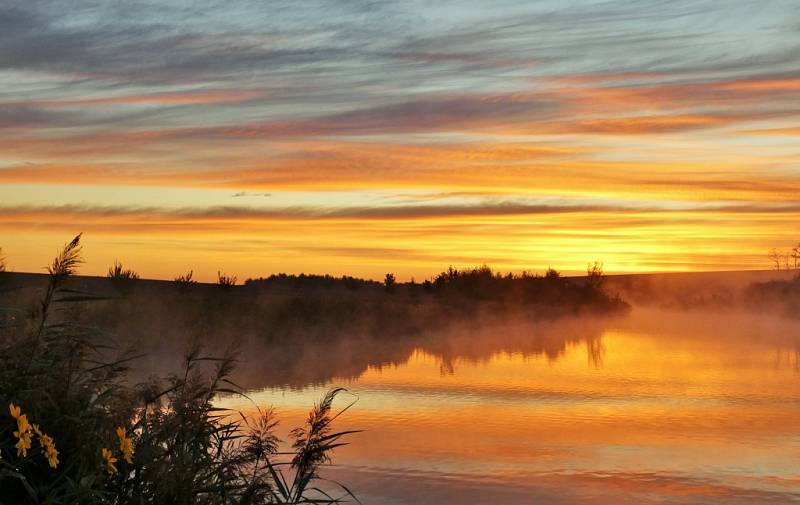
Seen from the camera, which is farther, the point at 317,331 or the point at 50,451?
the point at 317,331

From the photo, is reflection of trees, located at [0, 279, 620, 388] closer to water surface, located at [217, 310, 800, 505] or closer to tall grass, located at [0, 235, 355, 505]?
water surface, located at [217, 310, 800, 505]

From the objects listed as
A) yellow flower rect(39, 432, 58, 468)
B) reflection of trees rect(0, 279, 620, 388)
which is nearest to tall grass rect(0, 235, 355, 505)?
yellow flower rect(39, 432, 58, 468)

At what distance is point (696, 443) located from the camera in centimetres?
1138

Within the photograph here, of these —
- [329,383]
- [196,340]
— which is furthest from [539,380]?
[196,340]

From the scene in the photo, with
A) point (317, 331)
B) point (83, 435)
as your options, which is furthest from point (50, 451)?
point (317, 331)

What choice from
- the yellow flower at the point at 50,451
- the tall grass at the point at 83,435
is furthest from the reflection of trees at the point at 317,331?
the yellow flower at the point at 50,451

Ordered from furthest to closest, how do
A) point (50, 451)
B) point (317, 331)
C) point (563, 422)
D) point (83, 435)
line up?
1. point (317, 331)
2. point (563, 422)
3. point (83, 435)
4. point (50, 451)

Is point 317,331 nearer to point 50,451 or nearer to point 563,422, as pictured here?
point 563,422

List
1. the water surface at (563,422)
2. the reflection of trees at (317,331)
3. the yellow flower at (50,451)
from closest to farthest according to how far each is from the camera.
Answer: the yellow flower at (50,451) < the water surface at (563,422) < the reflection of trees at (317,331)

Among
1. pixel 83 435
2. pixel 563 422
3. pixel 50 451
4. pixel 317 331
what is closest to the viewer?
pixel 50 451

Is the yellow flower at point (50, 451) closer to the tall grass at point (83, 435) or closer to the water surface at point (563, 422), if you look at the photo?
the tall grass at point (83, 435)

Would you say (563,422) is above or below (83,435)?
below

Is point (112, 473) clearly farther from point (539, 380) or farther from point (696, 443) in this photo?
point (539, 380)

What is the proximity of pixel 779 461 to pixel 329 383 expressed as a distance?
7056 mm
